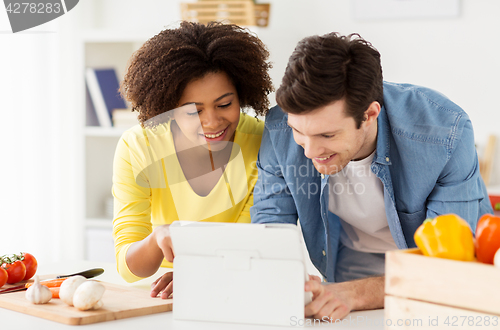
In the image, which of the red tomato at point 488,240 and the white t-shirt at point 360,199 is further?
the white t-shirt at point 360,199

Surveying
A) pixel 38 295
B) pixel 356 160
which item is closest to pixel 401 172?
pixel 356 160

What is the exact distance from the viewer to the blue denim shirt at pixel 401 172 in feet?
3.76

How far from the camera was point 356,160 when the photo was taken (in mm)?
1282

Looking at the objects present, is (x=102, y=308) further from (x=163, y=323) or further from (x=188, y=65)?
(x=188, y=65)

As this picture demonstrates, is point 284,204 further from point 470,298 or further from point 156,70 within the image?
point 470,298

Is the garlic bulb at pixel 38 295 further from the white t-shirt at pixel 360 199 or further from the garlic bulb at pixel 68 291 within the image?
the white t-shirt at pixel 360 199

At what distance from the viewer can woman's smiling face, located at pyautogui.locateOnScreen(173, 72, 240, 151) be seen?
125 centimetres

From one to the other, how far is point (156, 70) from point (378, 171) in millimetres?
623

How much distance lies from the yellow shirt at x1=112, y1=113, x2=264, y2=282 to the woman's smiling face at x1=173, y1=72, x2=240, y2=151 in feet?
0.29

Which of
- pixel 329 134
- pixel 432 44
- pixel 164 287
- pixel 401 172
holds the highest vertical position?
pixel 432 44

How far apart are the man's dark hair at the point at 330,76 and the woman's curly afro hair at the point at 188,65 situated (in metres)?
0.25

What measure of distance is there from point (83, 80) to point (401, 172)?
1865 millimetres

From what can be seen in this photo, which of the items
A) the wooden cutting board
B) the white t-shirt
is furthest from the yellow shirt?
the wooden cutting board

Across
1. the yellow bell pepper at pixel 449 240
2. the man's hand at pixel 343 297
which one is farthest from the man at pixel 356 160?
the yellow bell pepper at pixel 449 240
